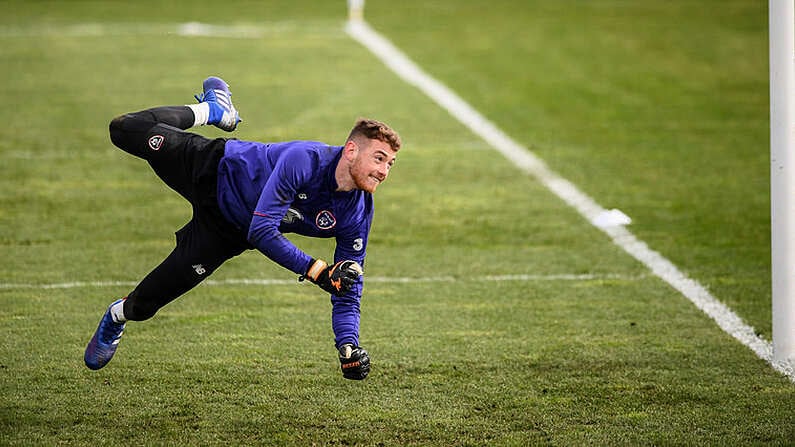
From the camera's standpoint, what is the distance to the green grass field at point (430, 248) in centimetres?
648

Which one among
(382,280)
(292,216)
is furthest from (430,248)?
(292,216)

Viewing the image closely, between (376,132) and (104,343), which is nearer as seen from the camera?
(376,132)

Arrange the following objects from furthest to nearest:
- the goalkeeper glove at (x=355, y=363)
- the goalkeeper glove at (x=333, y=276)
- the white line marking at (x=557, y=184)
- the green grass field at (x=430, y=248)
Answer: the white line marking at (x=557, y=184) → the green grass field at (x=430, y=248) → the goalkeeper glove at (x=355, y=363) → the goalkeeper glove at (x=333, y=276)

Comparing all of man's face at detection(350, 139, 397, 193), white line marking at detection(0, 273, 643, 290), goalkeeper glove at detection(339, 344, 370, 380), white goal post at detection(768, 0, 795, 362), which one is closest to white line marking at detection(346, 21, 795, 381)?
white goal post at detection(768, 0, 795, 362)

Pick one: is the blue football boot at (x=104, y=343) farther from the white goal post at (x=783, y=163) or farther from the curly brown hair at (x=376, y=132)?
the white goal post at (x=783, y=163)

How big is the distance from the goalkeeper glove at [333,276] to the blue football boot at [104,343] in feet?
5.06

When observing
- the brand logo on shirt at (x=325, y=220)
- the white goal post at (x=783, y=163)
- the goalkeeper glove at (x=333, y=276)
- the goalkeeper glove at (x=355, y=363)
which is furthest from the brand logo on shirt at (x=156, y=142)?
the white goal post at (x=783, y=163)

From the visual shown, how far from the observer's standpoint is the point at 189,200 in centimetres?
666

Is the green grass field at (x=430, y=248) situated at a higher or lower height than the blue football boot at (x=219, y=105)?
lower

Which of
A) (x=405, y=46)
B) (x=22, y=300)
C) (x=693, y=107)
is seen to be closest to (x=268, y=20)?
(x=405, y=46)

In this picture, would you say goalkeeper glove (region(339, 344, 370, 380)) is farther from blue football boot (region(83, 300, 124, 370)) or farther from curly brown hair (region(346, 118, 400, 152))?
blue football boot (region(83, 300, 124, 370))

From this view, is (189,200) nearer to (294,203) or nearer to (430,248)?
(294,203)

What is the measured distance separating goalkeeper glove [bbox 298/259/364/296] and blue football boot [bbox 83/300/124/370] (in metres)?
1.54

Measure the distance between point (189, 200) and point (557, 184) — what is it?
6.25 meters
